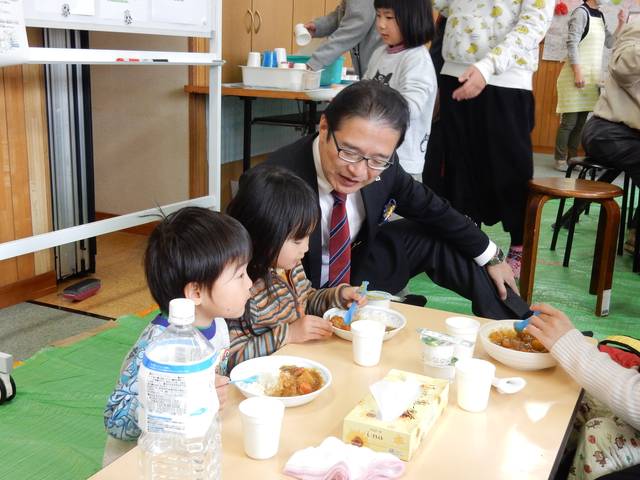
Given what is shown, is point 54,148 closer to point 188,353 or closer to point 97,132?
point 97,132

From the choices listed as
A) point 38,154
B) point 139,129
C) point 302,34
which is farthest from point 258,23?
point 38,154

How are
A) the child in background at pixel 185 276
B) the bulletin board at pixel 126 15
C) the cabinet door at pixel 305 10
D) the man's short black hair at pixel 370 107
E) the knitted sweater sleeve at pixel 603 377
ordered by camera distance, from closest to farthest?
1. the child in background at pixel 185 276
2. the knitted sweater sleeve at pixel 603 377
3. the man's short black hair at pixel 370 107
4. the bulletin board at pixel 126 15
5. the cabinet door at pixel 305 10

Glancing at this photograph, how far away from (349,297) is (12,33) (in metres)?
1.36

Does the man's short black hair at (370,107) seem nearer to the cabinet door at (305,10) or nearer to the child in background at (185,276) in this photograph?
the child in background at (185,276)

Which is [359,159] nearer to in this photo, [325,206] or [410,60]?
[325,206]

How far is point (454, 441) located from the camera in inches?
41.6

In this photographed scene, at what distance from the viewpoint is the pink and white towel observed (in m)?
0.92

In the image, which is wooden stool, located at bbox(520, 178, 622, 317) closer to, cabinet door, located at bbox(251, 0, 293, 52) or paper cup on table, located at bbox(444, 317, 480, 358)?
paper cup on table, located at bbox(444, 317, 480, 358)

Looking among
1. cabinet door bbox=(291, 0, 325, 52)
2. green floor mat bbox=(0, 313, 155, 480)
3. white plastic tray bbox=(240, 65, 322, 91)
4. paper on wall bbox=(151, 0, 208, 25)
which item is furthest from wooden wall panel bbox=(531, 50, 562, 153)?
green floor mat bbox=(0, 313, 155, 480)

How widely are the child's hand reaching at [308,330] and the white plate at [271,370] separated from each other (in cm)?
13

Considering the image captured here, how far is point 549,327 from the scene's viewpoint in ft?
4.47

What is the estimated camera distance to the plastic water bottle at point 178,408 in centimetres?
82

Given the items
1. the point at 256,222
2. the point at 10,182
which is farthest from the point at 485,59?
the point at 10,182

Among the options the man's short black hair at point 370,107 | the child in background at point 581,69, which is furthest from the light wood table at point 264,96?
the child in background at point 581,69
